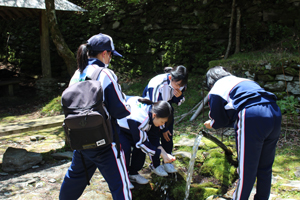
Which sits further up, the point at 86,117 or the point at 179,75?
the point at 179,75

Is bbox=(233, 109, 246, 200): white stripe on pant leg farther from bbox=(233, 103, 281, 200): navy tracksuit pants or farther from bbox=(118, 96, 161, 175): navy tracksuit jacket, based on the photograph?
bbox=(118, 96, 161, 175): navy tracksuit jacket

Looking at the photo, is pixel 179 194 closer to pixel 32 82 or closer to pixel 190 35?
pixel 190 35

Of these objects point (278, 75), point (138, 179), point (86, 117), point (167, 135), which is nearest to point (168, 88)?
point (167, 135)

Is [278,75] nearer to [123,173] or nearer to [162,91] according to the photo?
[162,91]

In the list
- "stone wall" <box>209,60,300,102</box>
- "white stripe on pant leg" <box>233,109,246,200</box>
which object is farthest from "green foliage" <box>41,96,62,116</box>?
"white stripe on pant leg" <box>233,109,246,200</box>

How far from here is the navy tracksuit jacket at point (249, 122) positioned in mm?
2201

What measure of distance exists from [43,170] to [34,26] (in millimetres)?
8956

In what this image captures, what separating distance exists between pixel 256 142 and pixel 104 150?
133cm

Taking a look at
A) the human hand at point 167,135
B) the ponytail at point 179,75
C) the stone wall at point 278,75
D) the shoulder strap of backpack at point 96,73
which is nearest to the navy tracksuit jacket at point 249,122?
the ponytail at point 179,75

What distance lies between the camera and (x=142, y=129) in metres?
2.64

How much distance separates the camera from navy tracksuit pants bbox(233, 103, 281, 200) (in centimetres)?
219

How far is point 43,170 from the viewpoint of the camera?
3619 millimetres

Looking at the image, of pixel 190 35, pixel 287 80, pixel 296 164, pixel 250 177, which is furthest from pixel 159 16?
pixel 250 177

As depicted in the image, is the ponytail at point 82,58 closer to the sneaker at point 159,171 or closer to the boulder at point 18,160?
the sneaker at point 159,171
